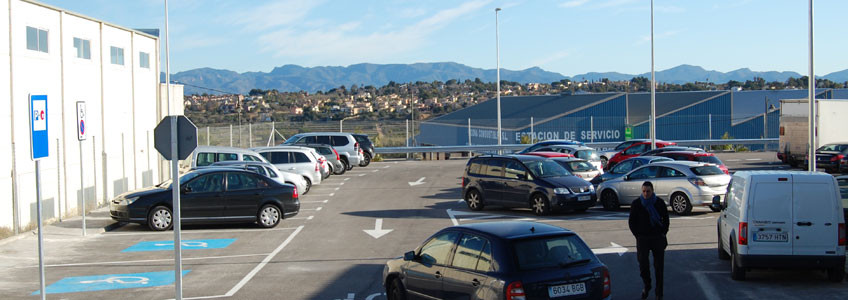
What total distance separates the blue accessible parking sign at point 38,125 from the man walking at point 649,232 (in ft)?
25.4

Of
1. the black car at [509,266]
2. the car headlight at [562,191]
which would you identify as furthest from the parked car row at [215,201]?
the black car at [509,266]

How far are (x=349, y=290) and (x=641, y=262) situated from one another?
14.2ft

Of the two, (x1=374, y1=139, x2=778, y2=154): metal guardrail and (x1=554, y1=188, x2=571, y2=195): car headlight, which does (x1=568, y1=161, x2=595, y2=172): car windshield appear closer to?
(x1=554, y1=188, x2=571, y2=195): car headlight

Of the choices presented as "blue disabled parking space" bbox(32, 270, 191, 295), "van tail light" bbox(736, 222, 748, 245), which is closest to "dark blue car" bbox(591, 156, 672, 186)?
"van tail light" bbox(736, 222, 748, 245)

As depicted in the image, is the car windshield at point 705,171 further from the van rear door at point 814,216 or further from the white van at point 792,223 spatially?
the van rear door at point 814,216

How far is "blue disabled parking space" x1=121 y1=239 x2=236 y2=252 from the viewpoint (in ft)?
55.8

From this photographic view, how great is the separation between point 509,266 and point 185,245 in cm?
1085

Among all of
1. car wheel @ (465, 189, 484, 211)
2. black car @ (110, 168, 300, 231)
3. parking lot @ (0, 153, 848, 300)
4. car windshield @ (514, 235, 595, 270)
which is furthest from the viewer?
car wheel @ (465, 189, 484, 211)

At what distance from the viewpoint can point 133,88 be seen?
27516 mm

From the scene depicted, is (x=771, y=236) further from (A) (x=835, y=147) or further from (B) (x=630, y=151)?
(B) (x=630, y=151)

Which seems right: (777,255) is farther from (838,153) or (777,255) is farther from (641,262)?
(838,153)

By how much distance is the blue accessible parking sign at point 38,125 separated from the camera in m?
9.66

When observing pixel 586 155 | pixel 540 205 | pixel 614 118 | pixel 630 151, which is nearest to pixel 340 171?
pixel 586 155

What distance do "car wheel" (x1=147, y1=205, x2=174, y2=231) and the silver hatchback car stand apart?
39.4 ft
